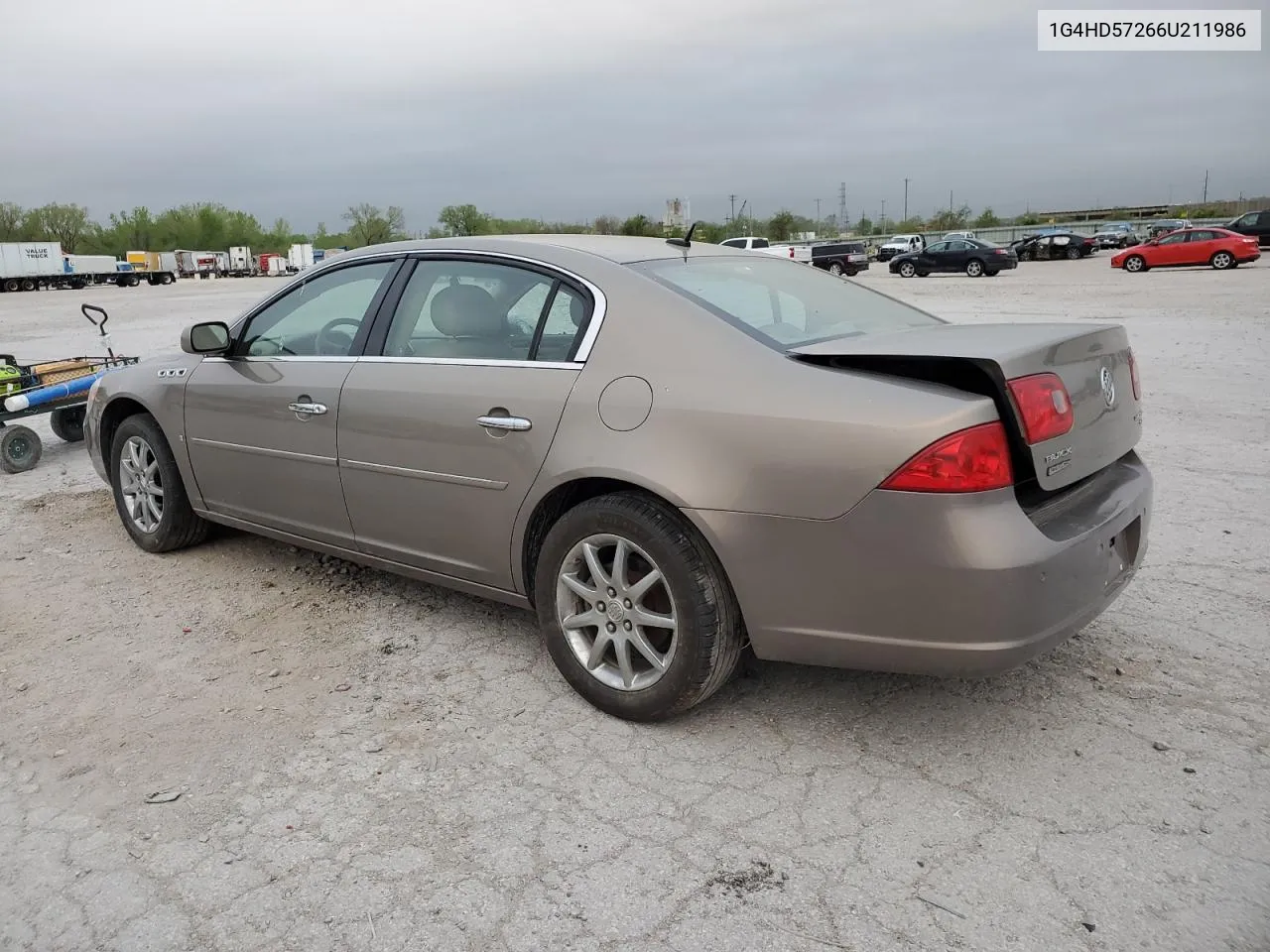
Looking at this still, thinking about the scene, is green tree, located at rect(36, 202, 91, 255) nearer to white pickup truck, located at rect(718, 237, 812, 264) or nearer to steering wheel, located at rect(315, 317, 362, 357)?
white pickup truck, located at rect(718, 237, 812, 264)

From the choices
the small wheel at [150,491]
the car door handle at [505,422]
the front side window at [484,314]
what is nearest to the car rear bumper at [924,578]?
the car door handle at [505,422]

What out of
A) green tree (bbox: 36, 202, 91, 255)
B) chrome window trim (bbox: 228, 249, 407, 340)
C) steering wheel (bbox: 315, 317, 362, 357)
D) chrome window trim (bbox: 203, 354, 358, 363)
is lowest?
chrome window trim (bbox: 203, 354, 358, 363)

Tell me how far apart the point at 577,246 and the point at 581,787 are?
1.98 meters

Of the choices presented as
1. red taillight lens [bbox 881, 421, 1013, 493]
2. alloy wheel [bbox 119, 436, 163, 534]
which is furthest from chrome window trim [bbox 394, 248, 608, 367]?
alloy wheel [bbox 119, 436, 163, 534]

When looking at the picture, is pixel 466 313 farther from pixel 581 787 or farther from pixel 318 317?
pixel 581 787

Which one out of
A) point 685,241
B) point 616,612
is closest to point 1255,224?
point 685,241

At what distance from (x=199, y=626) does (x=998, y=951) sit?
341 centimetres

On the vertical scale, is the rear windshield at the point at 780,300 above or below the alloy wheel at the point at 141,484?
above

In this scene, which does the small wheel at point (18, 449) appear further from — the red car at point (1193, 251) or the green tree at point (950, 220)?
the green tree at point (950, 220)

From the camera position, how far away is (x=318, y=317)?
14.2 feet

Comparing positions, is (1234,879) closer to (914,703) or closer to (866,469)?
(914,703)

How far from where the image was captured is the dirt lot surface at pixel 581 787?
2314mm

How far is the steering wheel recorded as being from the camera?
4.08 m

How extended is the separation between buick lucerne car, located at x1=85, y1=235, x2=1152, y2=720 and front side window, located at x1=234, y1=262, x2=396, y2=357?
0.02 m
